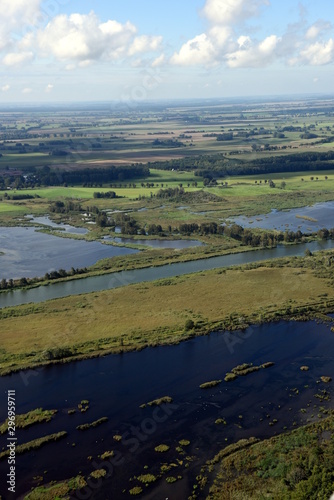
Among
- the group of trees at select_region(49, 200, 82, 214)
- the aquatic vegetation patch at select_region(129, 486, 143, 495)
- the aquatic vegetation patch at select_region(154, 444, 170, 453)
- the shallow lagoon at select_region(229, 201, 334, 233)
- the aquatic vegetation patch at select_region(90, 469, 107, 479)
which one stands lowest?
the aquatic vegetation patch at select_region(129, 486, 143, 495)

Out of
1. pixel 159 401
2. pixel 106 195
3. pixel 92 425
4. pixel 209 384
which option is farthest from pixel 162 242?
pixel 92 425

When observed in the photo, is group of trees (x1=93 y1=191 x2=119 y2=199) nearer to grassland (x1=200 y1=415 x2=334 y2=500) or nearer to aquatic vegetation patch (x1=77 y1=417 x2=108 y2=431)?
aquatic vegetation patch (x1=77 y1=417 x2=108 y2=431)

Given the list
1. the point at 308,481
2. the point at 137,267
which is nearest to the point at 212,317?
the point at 137,267

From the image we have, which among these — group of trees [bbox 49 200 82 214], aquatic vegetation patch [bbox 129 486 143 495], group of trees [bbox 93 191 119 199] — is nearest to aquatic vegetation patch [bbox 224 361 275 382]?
Result: aquatic vegetation patch [bbox 129 486 143 495]

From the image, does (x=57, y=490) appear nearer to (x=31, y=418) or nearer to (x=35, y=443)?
(x=35, y=443)

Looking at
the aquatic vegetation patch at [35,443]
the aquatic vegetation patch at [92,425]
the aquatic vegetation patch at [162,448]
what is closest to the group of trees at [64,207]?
the aquatic vegetation patch at [92,425]

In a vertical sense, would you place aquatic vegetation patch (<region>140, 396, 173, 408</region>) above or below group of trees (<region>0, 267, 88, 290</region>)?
below
